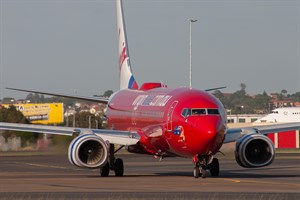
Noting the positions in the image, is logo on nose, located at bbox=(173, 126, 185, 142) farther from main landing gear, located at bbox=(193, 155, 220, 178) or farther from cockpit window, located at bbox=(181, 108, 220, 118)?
main landing gear, located at bbox=(193, 155, 220, 178)

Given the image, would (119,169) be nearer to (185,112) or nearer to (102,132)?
(102,132)

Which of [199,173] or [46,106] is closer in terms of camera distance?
[199,173]

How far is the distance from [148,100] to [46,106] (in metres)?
106

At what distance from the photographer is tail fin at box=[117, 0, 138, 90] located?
54.4 metres

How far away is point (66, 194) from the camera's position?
30.3 m

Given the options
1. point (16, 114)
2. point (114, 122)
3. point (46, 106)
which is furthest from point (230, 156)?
point (46, 106)

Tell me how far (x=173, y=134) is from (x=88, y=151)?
3.63 m

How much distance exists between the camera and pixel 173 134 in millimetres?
38812

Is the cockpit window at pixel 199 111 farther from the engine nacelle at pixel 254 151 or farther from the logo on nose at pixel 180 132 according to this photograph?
the engine nacelle at pixel 254 151

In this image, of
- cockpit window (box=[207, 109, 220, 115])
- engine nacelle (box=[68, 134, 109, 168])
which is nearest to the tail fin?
engine nacelle (box=[68, 134, 109, 168])

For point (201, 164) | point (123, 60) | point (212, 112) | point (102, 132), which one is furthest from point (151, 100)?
point (123, 60)

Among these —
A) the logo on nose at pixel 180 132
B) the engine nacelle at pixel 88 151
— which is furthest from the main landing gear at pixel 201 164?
the engine nacelle at pixel 88 151

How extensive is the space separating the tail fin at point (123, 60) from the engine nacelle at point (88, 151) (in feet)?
42.4

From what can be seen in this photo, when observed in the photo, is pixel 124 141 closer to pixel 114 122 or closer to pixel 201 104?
pixel 201 104
